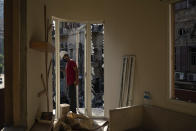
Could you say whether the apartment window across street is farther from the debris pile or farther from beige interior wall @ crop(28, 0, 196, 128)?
the debris pile

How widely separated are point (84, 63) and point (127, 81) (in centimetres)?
124

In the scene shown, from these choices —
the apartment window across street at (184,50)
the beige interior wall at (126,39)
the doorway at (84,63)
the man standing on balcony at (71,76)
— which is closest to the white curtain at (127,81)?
the beige interior wall at (126,39)

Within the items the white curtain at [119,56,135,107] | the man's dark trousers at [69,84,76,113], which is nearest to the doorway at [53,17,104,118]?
the man's dark trousers at [69,84,76,113]

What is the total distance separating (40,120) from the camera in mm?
2602

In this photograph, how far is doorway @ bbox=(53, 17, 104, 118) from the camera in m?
4.22

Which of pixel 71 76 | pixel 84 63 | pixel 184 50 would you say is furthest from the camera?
pixel 84 63

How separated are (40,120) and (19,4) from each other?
162 centimetres

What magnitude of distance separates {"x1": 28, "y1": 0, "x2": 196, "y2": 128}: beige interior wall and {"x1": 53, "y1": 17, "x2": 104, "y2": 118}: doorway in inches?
9.2

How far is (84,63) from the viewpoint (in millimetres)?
4387

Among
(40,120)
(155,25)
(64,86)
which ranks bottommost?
(40,120)

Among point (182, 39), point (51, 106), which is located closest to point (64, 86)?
point (51, 106)

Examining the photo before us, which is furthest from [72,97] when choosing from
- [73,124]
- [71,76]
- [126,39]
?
[126,39]

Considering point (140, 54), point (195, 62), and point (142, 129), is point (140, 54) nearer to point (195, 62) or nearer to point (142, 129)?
point (195, 62)

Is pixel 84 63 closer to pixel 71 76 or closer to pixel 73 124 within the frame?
pixel 71 76
